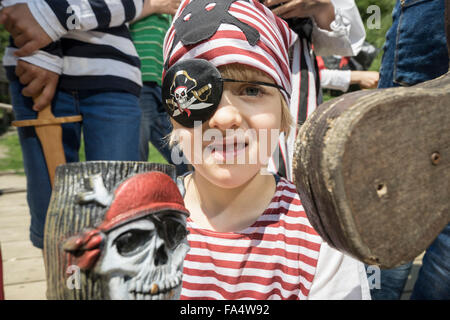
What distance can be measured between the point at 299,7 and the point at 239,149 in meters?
0.63

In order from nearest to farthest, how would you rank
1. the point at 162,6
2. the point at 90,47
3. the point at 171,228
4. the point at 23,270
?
the point at 171,228 < the point at 90,47 < the point at 162,6 < the point at 23,270

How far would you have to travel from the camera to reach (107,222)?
20.4 inches

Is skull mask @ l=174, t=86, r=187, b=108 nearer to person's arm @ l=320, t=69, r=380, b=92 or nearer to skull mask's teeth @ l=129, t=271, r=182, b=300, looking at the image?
skull mask's teeth @ l=129, t=271, r=182, b=300

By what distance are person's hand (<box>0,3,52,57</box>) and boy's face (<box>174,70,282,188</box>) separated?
0.51m

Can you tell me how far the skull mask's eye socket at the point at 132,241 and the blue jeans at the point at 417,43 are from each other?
37.5 inches

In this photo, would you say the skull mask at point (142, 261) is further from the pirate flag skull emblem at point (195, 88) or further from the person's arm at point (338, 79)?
the person's arm at point (338, 79)

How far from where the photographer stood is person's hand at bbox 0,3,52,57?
1019 millimetres

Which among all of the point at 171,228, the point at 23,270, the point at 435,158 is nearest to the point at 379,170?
the point at 435,158

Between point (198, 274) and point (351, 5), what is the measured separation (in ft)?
3.53

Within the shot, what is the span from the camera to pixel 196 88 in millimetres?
815

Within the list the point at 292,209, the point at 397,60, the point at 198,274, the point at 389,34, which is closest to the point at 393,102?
the point at 292,209

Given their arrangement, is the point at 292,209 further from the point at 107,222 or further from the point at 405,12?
the point at 405,12

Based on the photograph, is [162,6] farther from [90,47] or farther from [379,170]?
[379,170]

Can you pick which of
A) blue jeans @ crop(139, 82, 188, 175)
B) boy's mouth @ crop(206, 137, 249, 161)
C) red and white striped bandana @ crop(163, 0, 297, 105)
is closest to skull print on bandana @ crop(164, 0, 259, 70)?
red and white striped bandana @ crop(163, 0, 297, 105)
